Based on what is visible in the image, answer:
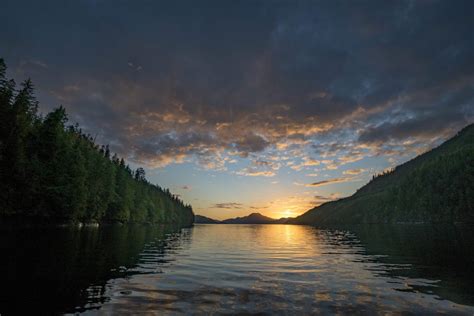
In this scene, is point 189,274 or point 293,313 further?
point 189,274

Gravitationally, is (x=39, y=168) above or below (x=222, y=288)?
above

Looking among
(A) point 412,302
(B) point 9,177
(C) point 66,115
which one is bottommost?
(A) point 412,302

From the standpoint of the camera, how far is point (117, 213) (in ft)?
317

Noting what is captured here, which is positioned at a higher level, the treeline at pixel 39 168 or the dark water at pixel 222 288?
the treeline at pixel 39 168

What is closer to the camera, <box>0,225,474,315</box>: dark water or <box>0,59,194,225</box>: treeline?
<box>0,225,474,315</box>: dark water

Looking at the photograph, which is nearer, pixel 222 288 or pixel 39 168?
pixel 222 288

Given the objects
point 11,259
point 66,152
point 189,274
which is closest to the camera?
point 189,274

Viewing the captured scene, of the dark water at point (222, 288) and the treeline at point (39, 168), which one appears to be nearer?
the dark water at point (222, 288)

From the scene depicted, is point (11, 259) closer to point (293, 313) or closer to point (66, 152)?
point (293, 313)

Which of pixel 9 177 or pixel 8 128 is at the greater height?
pixel 8 128

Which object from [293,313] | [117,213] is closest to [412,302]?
[293,313]

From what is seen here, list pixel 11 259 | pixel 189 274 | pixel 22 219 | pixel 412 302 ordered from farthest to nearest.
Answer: pixel 22 219
pixel 11 259
pixel 189 274
pixel 412 302

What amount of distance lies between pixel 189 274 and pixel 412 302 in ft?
35.9

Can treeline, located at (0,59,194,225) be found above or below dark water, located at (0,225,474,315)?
above
